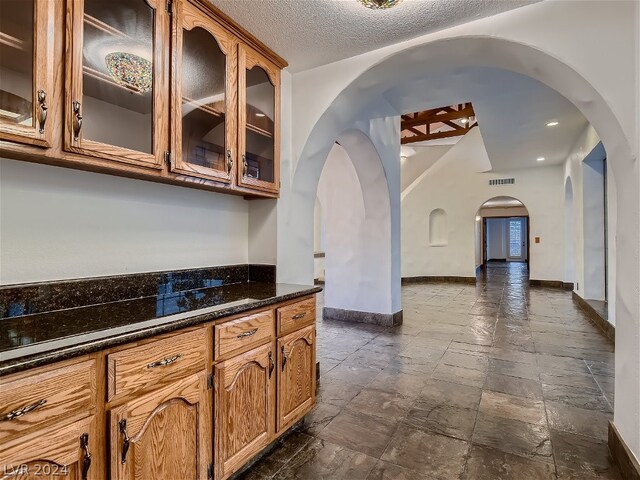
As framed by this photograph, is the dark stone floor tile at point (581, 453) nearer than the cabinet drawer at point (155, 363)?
No

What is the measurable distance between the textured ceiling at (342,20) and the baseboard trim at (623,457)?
7.85ft

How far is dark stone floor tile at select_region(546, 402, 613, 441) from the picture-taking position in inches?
81.1

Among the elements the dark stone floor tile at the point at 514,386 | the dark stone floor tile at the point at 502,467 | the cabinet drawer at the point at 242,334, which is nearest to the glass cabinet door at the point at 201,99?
the cabinet drawer at the point at 242,334

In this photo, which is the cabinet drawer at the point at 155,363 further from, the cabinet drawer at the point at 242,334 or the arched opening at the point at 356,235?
the arched opening at the point at 356,235

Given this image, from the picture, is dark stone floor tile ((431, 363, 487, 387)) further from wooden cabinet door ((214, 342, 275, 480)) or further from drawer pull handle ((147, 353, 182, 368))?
drawer pull handle ((147, 353, 182, 368))

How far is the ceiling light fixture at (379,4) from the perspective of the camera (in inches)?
70.5

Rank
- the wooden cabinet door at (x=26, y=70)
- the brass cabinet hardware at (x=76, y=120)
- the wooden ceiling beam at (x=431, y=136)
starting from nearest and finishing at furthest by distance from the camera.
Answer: the wooden cabinet door at (x=26, y=70) < the brass cabinet hardware at (x=76, y=120) < the wooden ceiling beam at (x=431, y=136)

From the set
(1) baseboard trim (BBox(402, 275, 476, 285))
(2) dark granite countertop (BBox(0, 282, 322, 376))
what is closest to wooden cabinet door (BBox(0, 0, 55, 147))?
(2) dark granite countertop (BBox(0, 282, 322, 376))

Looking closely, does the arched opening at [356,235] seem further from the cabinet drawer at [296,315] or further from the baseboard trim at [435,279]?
the baseboard trim at [435,279]

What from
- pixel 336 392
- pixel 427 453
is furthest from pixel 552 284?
pixel 427 453

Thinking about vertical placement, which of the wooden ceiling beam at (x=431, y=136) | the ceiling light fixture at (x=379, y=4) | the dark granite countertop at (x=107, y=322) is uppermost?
the wooden ceiling beam at (x=431, y=136)

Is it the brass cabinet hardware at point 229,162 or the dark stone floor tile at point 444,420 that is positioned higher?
the brass cabinet hardware at point 229,162

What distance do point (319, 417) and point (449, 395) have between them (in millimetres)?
1047

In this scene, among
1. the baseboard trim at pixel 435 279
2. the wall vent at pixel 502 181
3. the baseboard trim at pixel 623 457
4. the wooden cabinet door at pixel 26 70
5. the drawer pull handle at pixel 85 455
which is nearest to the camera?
the drawer pull handle at pixel 85 455
